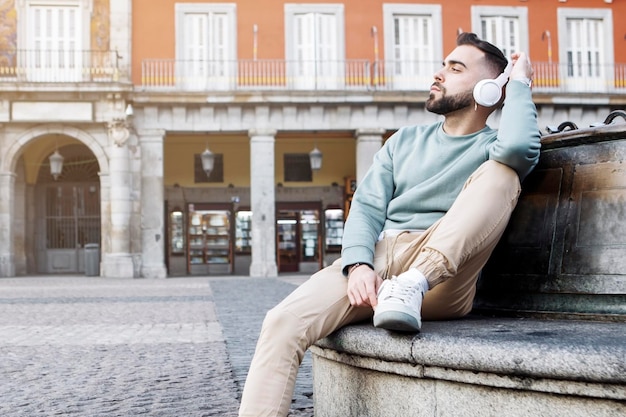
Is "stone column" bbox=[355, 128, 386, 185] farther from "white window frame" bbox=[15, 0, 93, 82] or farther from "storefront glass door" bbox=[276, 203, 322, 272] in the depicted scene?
"white window frame" bbox=[15, 0, 93, 82]

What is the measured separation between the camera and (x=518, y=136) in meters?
3.07

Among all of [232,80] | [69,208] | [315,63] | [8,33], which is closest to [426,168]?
[232,80]

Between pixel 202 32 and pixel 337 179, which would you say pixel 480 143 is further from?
pixel 337 179

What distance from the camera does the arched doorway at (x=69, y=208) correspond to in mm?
26406

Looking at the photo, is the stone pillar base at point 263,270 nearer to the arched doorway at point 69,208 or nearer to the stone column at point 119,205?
the stone column at point 119,205

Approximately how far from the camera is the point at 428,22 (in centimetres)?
2425

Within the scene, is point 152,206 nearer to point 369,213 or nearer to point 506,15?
point 506,15

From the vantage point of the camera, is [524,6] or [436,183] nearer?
[436,183]

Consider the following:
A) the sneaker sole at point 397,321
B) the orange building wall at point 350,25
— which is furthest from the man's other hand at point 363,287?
the orange building wall at point 350,25

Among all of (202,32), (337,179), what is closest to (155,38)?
(202,32)

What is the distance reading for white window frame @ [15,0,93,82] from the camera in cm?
2262

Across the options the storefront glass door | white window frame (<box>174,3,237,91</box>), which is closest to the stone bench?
white window frame (<box>174,3,237,91</box>)

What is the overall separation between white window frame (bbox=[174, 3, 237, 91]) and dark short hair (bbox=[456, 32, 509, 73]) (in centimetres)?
1988

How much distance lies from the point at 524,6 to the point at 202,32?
10010 mm
